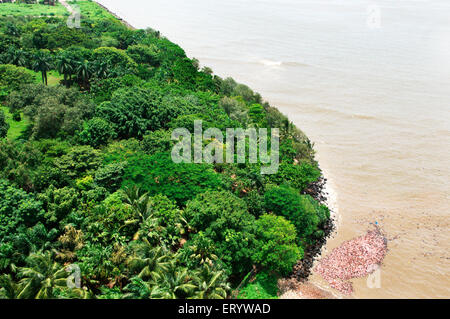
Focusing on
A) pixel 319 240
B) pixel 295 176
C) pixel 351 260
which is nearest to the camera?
pixel 351 260

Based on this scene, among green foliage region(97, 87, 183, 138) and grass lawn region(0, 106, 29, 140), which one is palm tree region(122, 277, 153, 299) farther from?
grass lawn region(0, 106, 29, 140)

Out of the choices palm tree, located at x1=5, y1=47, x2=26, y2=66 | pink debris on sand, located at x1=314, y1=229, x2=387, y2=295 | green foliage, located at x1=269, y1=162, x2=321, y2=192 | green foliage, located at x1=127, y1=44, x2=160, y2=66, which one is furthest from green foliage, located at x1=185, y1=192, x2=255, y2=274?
palm tree, located at x1=5, y1=47, x2=26, y2=66

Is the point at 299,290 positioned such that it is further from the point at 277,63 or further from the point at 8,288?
the point at 277,63

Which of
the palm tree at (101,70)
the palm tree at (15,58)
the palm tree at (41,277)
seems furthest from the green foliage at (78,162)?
the palm tree at (15,58)

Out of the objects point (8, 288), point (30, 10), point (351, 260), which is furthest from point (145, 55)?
point (30, 10)

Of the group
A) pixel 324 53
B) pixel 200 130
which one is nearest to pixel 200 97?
pixel 200 130

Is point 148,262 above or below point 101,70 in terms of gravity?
below

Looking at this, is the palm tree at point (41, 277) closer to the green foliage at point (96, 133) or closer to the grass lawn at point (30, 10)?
the green foliage at point (96, 133)
